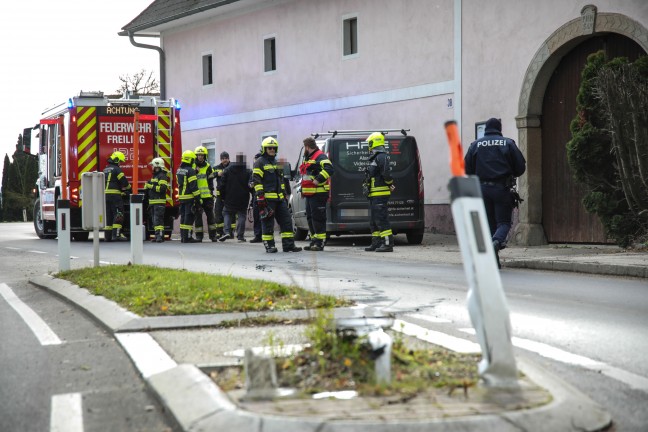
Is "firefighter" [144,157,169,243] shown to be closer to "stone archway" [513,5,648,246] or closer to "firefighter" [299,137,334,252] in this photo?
"firefighter" [299,137,334,252]

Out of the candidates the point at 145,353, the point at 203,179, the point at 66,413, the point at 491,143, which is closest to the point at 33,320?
the point at 145,353

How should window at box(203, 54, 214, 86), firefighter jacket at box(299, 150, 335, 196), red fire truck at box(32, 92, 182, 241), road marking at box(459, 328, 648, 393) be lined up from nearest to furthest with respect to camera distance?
road marking at box(459, 328, 648, 393), firefighter jacket at box(299, 150, 335, 196), red fire truck at box(32, 92, 182, 241), window at box(203, 54, 214, 86)

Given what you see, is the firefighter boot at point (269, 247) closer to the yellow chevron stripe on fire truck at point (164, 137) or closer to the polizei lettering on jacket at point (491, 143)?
the polizei lettering on jacket at point (491, 143)

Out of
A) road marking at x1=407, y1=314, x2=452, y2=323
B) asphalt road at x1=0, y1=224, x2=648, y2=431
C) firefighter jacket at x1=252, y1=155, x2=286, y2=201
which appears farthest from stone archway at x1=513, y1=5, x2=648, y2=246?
road marking at x1=407, y1=314, x2=452, y2=323

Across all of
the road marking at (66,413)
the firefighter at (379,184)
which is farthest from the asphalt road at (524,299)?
the road marking at (66,413)

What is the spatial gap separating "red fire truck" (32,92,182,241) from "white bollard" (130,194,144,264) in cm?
1083

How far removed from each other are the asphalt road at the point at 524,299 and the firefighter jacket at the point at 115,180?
4094 millimetres

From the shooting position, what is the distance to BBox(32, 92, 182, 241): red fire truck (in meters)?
24.9

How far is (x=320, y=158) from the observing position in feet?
61.8

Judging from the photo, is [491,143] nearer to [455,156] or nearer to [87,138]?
[455,156]

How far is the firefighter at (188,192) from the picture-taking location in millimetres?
23656

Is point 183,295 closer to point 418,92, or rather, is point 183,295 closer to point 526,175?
point 526,175

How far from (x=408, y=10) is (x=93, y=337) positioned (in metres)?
19.8

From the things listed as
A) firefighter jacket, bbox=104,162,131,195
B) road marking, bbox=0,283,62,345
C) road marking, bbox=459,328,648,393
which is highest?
firefighter jacket, bbox=104,162,131,195
